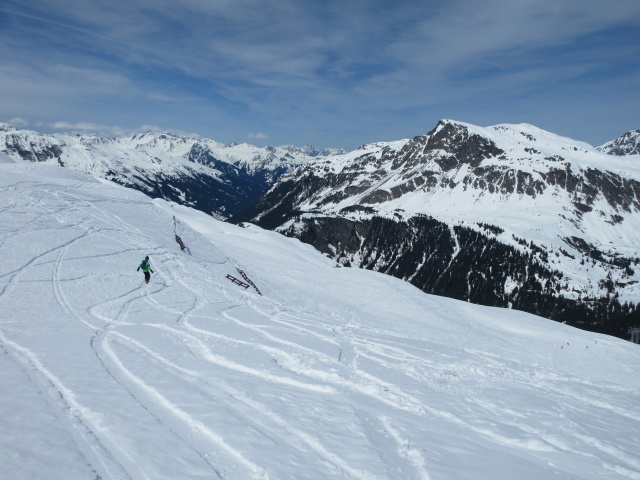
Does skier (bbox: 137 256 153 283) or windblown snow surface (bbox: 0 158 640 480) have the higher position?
skier (bbox: 137 256 153 283)

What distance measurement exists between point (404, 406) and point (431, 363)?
19.2ft

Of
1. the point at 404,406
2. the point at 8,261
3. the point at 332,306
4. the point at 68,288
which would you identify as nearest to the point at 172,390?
the point at 404,406

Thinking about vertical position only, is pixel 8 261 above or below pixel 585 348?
below

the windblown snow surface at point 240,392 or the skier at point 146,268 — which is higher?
the skier at point 146,268

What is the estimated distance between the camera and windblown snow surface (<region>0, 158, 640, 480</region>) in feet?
21.7

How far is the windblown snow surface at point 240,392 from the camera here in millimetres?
6621

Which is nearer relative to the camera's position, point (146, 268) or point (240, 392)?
point (240, 392)

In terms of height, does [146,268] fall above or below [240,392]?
above

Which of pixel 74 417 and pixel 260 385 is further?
pixel 260 385

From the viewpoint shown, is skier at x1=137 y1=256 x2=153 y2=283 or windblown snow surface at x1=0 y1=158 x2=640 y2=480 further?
skier at x1=137 y1=256 x2=153 y2=283

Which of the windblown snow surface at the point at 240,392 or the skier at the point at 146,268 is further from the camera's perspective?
the skier at the point at 146,268

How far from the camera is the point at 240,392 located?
9.49 metres

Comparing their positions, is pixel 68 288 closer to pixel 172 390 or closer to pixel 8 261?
pixel 8 261

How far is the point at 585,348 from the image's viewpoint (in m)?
31.8
